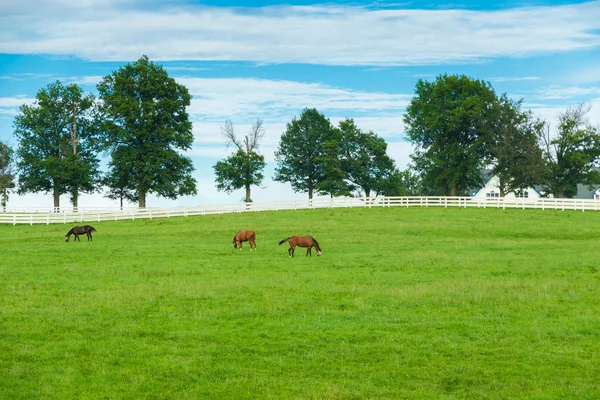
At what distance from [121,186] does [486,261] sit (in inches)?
1823

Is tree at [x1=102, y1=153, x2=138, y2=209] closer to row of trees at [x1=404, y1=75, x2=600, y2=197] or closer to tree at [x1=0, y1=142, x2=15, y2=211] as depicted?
tree at [x1=0, y1=142, x2=15, y2=211]

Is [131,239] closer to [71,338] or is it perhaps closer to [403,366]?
[71,338]

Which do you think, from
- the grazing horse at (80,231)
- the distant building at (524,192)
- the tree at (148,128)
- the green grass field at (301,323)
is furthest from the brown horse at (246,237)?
the distant building at (524,192)

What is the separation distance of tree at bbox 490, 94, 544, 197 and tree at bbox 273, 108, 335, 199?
19.3 m

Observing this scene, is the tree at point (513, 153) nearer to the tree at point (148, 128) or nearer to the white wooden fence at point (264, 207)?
the white wooden fence at point (264, 207)

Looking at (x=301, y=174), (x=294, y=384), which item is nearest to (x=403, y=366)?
(x=294, y=384)

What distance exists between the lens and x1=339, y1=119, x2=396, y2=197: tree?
3056 inches

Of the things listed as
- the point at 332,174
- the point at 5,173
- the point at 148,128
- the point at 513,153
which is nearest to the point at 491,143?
the point at 513,153

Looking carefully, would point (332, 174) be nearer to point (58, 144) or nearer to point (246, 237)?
point (58, 144)

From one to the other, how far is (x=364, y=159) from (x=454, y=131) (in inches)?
421

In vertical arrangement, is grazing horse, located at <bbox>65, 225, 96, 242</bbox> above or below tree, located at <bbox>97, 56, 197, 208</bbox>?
below

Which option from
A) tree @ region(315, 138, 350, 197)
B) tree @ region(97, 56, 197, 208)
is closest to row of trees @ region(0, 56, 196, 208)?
tree @ region(97, 56, 197, 208)

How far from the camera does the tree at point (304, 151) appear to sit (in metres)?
80.6

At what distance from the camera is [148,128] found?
63812mm
